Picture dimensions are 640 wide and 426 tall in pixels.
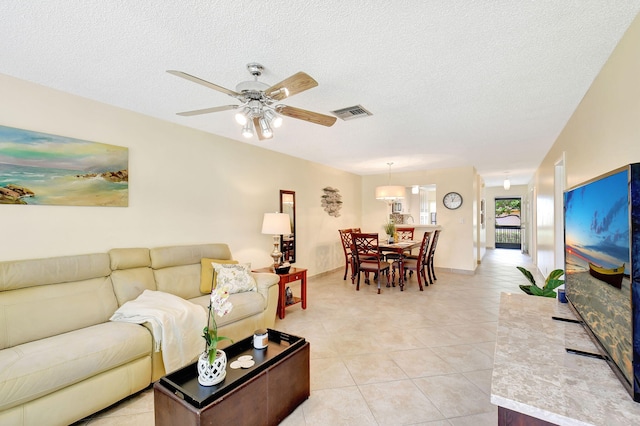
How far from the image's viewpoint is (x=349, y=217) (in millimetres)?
6887

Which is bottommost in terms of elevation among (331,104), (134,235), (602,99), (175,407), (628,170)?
(175,407)

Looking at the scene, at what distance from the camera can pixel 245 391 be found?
150 centimetres

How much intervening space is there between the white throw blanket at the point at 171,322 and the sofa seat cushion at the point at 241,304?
248mm

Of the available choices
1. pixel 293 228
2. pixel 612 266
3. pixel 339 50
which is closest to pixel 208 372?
pixel 612 266

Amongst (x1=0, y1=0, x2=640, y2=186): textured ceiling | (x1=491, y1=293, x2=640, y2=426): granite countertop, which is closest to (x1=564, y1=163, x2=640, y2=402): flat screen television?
(x1=491, y1=293, x2=640, y2=426): granite countertop

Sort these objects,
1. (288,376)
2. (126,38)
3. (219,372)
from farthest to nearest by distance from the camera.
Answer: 1. (288,376)
2. (126,38)
3. (219,372)

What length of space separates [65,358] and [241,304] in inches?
51.0

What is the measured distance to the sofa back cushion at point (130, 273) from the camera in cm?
241

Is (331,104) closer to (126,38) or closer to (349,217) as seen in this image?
(126,38)

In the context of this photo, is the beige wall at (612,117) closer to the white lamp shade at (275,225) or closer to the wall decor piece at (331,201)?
the white lamp shade at (275,225)

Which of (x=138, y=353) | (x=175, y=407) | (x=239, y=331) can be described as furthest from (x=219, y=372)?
(x=239, y=331)

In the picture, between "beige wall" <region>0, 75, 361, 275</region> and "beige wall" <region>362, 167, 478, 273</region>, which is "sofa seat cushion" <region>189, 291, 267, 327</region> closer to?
"beige wall" <region>0, 75, 361, 275</region>

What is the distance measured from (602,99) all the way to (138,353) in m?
3.79

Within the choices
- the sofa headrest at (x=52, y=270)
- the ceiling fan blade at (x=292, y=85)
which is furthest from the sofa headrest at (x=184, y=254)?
the ceiling fan blade at (x=292, y=85)
